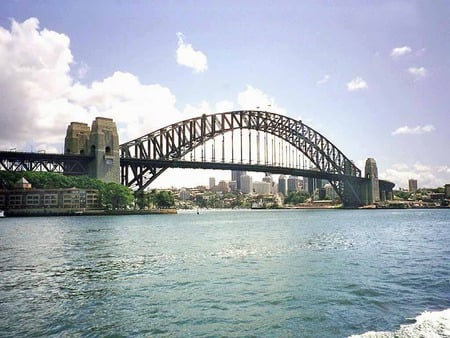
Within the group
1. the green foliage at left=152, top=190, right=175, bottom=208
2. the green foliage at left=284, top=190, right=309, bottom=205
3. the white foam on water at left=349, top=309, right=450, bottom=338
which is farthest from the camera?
the green foliage at left=284, top=190, right=309, bottom=205

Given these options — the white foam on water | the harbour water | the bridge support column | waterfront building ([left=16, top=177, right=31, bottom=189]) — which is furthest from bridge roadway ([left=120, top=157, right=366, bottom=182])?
the white foam on water

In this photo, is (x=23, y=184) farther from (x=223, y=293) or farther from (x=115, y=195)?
(x=223, y=293)

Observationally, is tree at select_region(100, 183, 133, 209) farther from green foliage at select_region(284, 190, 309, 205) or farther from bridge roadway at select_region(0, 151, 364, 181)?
green foliage at select_region(284, 190, 309, 205)

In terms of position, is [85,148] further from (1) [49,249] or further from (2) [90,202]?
(1) [49,249]

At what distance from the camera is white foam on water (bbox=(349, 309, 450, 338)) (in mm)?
7784

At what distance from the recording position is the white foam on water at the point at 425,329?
25.5ft

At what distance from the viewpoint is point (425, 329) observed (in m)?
8.12

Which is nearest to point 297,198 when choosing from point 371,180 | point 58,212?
point 371,180

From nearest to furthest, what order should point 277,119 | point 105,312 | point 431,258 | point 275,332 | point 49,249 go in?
1. point 275,332
2. point 105,312
3. point 431,258
4. point 49,249
5. point 277,119

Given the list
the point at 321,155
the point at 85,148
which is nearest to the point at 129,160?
the point at 85,148

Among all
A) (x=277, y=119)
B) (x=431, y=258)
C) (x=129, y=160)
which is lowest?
(x=431, y=258)

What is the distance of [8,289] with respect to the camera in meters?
12.1

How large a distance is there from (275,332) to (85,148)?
7790 centimetres

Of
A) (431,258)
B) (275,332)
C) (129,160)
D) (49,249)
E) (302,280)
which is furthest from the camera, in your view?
(129,160)
